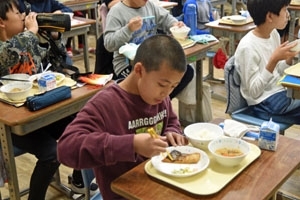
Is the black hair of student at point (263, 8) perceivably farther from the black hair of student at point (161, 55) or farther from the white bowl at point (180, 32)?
the black hair of student at point (161, 55)

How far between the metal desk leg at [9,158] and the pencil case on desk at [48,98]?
15cm

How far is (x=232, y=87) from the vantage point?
2.26m

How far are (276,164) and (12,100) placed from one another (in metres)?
1.19

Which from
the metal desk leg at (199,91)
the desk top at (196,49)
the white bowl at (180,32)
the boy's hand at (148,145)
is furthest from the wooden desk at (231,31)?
the boy's hand at (148,145)

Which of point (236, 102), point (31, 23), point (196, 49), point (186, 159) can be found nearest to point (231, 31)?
point (196, 49)

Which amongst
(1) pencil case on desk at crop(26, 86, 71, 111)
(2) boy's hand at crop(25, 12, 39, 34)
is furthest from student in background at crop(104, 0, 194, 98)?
(1) pencil case on desk at crop(26, 86, 71, 111)

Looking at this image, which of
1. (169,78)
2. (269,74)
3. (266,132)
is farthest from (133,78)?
(269,74)

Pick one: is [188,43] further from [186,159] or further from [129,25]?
[186,159]

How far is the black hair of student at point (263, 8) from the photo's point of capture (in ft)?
7.51

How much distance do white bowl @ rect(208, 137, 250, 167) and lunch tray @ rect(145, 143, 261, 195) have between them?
0.02m

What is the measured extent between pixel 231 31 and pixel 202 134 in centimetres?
223

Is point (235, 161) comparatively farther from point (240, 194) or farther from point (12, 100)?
point (12, 100)

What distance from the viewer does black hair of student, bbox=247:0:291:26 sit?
90.1 inches

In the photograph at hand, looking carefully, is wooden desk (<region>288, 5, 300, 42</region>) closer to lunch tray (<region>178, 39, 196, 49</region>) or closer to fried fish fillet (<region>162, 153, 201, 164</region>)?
lunch tray (<region>178, 39, 196, 49</region>)
